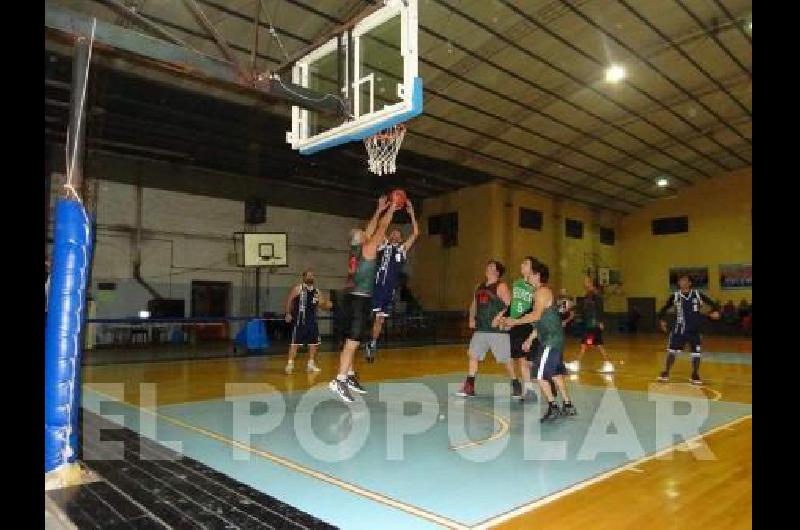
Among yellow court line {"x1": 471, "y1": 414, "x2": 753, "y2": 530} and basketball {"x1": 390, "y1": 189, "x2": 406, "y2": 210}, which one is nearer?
yellow court line {"x1": 471, "y1": 414, "x2": 753, "y2": 530}

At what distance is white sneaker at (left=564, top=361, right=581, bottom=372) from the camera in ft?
37.8

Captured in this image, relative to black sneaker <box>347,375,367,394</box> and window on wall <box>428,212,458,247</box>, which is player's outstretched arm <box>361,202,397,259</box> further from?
window on wall <box>428,212,458,247</box>

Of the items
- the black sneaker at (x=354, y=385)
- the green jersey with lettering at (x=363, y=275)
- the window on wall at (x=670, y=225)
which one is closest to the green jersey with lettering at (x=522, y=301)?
the green jersey with lettering at (x=363, y=275)

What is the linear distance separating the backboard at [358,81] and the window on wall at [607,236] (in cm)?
2324

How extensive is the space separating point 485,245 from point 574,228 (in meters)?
6.74

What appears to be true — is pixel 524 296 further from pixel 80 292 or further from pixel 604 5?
pixel 604 5

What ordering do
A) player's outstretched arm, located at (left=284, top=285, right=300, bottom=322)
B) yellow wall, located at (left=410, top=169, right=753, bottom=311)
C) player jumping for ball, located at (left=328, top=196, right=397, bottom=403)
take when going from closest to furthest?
player jumping for ball, located at (left=328, top=196, right=397, bottom=403)
player's outstretched arm, located at (left=284, top=285, right=300, bottom=322)
yellow wall, located at (left=410, top=169, right=753, bottom=311)

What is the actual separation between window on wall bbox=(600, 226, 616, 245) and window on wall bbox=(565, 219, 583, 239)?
2.04m

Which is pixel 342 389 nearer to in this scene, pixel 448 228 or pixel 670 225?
pixel 448 228

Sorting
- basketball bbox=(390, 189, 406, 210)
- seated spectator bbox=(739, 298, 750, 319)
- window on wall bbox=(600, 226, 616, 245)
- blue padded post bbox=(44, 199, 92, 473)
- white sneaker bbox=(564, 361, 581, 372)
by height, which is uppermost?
window on wall bbox=(600, 226, 616, 245)

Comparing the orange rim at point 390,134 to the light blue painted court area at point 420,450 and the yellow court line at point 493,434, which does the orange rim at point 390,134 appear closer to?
the light blue painted court area at point 420,450

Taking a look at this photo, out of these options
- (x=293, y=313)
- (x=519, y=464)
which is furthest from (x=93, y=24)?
(x=293, y=313)

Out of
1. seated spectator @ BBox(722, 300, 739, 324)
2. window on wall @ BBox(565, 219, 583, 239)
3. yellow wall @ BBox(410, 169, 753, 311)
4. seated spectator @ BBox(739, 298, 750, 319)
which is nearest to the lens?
yellow wall @ BBox(410, 169, 753, 311)

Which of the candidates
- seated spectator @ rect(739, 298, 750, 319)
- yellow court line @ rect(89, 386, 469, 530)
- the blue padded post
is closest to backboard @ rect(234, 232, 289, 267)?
yellow court line @ rect(89, 386, 469, 530)
